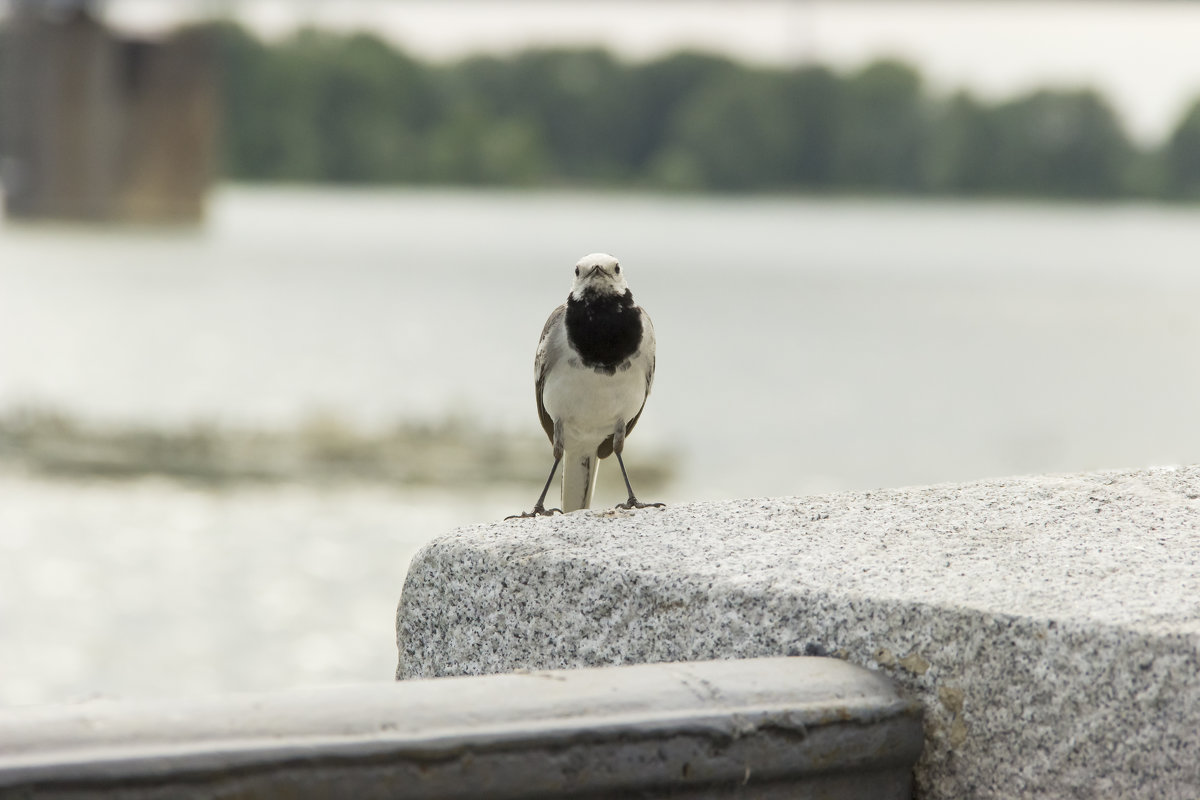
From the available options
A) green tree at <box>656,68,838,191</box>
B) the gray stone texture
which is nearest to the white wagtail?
the gray stone texture

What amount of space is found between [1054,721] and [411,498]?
56.2ft

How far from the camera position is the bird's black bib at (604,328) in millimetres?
3191

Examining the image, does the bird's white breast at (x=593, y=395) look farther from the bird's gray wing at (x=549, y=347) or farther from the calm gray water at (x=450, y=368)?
the calm gray water at (x=450, y=368)

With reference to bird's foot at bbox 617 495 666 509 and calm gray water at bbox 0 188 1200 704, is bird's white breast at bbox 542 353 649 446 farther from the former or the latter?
calm gray water at bbox 0 188 1200 704

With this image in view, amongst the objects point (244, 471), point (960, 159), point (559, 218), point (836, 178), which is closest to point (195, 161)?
point (836, 178)

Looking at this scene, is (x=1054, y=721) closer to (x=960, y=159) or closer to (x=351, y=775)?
(x=351, y=775)

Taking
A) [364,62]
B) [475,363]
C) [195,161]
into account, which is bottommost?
[475,363]

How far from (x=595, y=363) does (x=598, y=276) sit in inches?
8.1

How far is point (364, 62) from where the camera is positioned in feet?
171

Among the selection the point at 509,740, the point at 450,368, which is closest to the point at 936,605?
the point at 509,740

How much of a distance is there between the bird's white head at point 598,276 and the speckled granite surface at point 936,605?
62 cm

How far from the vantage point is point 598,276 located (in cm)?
314

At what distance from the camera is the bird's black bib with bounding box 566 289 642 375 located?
10.5 feet

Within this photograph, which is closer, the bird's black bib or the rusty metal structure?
the bird's black bib
